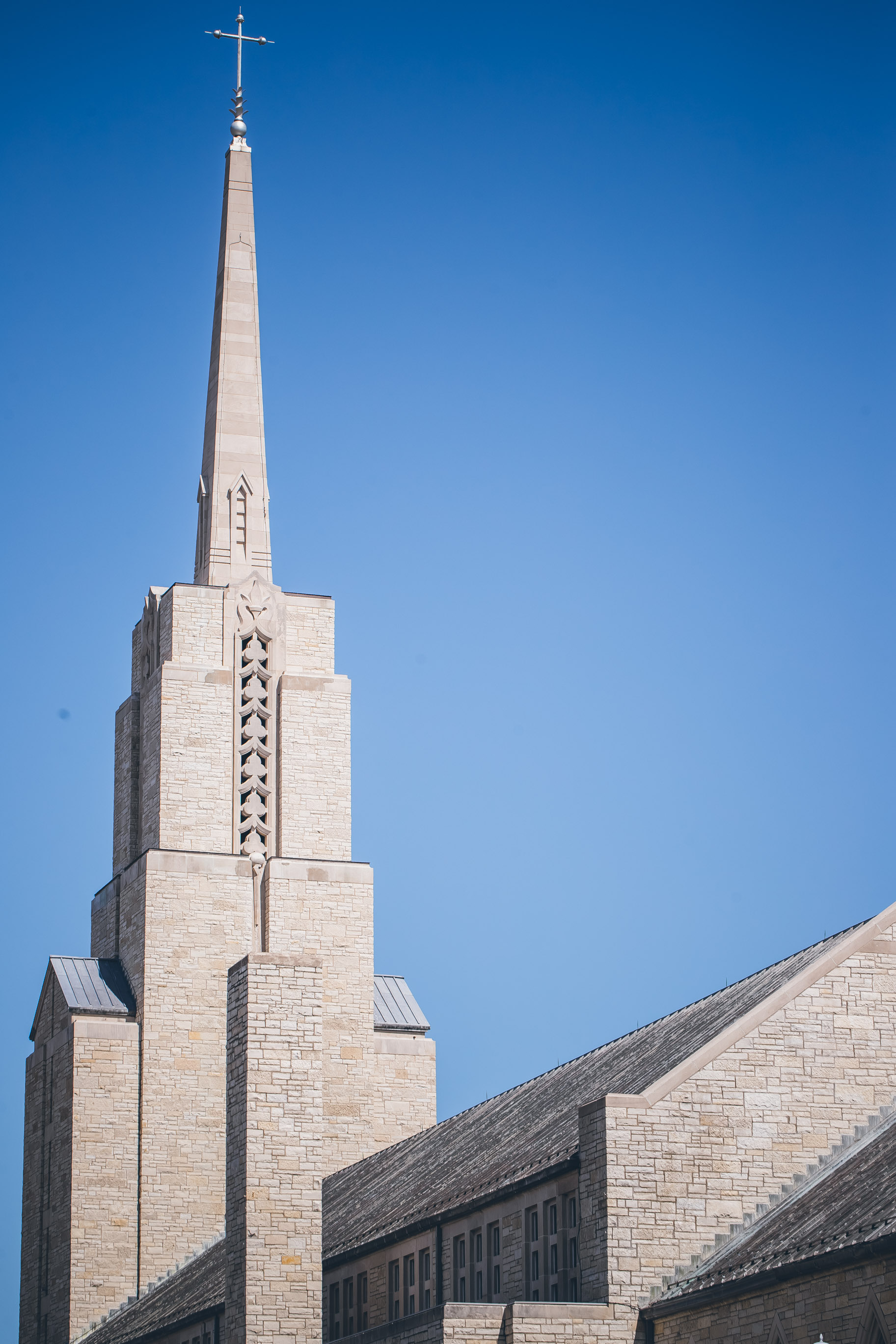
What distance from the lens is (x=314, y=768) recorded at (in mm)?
59469

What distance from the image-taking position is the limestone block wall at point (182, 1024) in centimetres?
5453

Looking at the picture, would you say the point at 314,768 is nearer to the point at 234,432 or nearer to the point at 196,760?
the point at 196,760

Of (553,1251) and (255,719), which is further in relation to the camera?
(255,719)

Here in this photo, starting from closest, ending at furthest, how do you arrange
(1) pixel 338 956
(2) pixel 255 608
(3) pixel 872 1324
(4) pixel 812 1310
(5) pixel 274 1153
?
(3) pixel 872 1324, (4) pixel 812 1310, (5) pixel 274 1153, (1) pixel 338 956, (2) pixel 255 608

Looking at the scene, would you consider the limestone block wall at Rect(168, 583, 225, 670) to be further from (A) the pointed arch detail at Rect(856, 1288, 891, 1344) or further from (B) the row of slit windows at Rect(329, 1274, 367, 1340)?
(A) the pointed arch detail at Rect(856, 1288, 891, 1344)

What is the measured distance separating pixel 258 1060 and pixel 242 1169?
6.33 ft

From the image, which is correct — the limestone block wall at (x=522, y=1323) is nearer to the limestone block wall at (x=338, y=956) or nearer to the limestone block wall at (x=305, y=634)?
the limestone block wall at (x=338, y=956)

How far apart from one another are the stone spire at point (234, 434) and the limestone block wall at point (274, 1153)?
2344 centimetres

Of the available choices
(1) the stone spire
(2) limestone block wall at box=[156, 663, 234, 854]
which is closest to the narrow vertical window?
(1) the stone spire

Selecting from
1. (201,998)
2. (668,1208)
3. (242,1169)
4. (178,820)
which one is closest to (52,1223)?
(201,998)

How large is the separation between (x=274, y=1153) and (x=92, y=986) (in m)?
20.7

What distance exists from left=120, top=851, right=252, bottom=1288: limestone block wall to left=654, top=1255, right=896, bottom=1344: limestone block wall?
2435 centimetres

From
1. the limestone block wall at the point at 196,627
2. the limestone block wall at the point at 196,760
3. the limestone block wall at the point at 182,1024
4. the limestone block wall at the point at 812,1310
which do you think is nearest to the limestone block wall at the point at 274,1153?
the limestone block wall at the point at 812,1310

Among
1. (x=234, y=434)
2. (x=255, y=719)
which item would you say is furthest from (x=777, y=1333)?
(x=234, y=434)
